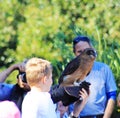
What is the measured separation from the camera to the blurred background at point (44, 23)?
1186 cm

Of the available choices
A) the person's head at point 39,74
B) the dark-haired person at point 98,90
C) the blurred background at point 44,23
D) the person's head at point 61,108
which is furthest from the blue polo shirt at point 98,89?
the blurred background at point 44,23

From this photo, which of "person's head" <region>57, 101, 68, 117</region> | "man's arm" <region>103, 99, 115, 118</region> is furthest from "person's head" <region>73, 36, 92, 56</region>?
"person's head" <region>57, 101, 68, 117</region>

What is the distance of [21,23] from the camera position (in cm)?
1427

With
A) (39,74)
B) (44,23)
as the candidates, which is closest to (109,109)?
(39,74)

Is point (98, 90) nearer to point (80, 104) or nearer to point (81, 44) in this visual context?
point (81, 44)

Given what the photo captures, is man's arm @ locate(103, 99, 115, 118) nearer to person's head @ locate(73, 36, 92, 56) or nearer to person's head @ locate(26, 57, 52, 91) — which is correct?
person's head @ locate(73, 36, 92, 56)

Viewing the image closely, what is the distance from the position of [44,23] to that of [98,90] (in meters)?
7.75

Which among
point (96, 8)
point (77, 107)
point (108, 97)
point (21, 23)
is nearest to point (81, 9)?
point (96, 8)

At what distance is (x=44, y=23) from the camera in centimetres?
1322

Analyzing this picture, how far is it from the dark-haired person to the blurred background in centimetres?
488

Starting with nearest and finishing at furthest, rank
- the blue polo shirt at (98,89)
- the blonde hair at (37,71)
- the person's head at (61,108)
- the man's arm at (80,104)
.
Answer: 1. the blonde hair at (37,71)
2. the man's arm at (80,104)
3. the person's head at (61,108)
4. the blue polo shirt at (98,89)

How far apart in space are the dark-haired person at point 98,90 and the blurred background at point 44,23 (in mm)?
4876

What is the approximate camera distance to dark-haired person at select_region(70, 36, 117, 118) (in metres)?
5.56

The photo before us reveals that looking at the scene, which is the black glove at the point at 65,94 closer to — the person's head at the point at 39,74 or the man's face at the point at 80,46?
the person's head at the point at 39,74
